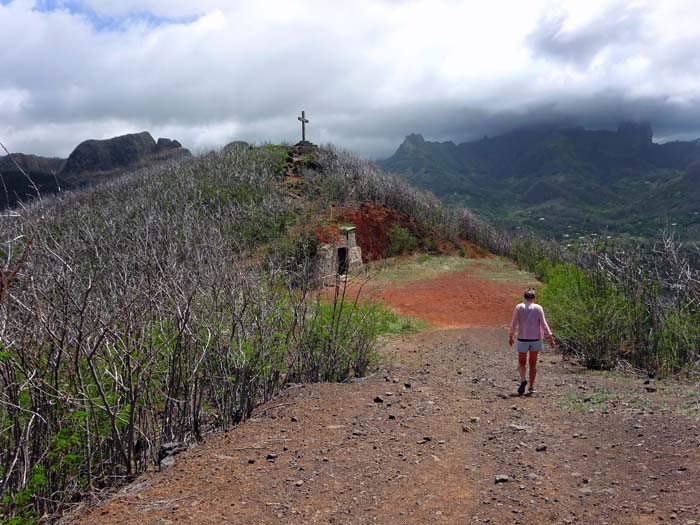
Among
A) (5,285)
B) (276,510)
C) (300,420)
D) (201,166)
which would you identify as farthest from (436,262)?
(5,285)

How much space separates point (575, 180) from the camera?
146m

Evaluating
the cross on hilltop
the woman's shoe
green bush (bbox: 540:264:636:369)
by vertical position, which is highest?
the cross on hilltop

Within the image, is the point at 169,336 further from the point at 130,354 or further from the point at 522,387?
the point at 522,387

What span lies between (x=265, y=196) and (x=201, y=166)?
21.1 feet

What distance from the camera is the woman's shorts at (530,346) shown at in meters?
5.77

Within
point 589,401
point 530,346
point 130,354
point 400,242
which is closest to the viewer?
point 130,354

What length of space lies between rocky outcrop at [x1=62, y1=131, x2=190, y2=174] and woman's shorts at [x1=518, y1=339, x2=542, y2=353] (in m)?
47.7

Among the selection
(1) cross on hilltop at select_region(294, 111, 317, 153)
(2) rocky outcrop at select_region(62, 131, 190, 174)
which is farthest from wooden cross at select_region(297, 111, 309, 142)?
(2) rocky outcrop at select_region(62, 131, 190, 174)

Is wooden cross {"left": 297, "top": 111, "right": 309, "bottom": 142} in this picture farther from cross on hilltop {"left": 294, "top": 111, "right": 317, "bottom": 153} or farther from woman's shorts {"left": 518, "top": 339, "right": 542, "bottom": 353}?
woman's shorts {"left": 518, "top": 339, "right": 542, "bottom": 353}

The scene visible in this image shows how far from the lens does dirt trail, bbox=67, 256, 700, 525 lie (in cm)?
312

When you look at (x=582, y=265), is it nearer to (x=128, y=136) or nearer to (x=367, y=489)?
(x=367, y=489)

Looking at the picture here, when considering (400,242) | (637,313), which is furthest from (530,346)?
(400,242)

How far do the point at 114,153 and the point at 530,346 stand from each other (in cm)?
5411

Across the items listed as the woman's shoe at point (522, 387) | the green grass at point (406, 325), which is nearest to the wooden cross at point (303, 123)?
the green grass at point (406, 325)
